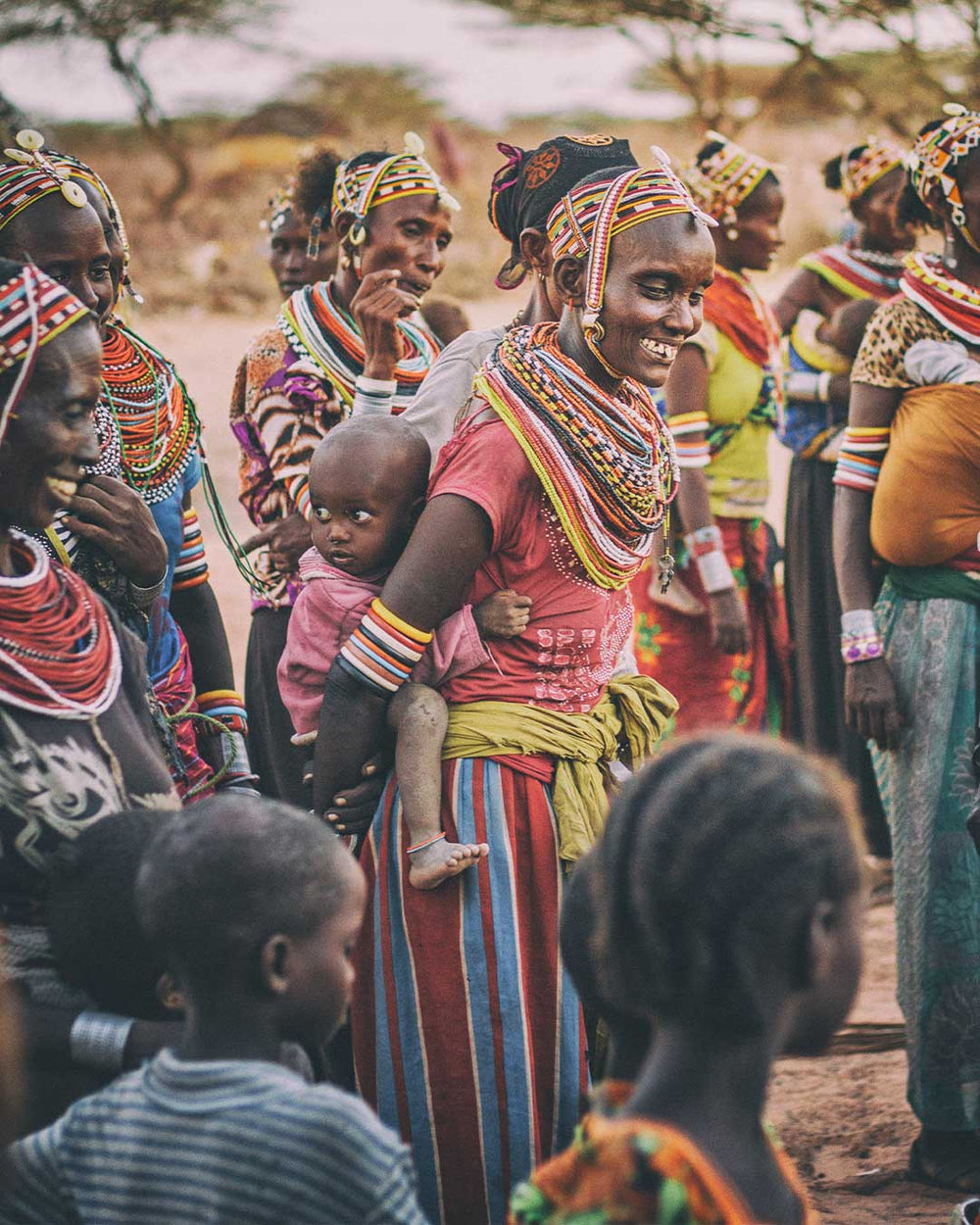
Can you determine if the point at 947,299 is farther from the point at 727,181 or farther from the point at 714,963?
the point at 714,963

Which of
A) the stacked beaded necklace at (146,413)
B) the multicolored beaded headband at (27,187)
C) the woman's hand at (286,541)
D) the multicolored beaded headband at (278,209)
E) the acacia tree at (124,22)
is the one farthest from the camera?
the acacia tree at (124,22)

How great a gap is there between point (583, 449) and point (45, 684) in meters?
1.16

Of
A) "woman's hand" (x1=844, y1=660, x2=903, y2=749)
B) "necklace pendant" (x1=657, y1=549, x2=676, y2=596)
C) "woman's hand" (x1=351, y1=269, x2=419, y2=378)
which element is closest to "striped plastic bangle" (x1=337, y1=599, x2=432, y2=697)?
"necklace pendant" (x1=657, y1=549, x2=676, y2=596)

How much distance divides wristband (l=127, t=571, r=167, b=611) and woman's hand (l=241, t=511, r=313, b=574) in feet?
5.48

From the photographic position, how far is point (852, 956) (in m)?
1.84

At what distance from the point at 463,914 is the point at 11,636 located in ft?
3.68

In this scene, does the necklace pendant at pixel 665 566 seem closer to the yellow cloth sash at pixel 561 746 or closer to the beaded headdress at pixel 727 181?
the yellow cloth sash at pixel 561 746

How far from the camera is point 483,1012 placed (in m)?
3.11

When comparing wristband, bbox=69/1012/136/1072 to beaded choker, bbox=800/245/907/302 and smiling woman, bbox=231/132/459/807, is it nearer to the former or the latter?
smiling woman, bbox=231/132/459/807

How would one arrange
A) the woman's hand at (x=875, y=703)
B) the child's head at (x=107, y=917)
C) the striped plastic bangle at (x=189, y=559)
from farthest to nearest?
the woman's hand at (x=875, y=703)
the striped plastic bangle at (x=189, y=559)
the child's head at (x=107, y=917)

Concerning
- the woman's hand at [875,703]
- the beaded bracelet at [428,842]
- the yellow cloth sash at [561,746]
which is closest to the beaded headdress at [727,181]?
the woman's hand at [875,703]

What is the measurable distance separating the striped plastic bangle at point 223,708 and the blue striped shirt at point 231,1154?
5.14ft

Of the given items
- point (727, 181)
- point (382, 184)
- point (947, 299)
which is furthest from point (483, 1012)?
point (727, 181)

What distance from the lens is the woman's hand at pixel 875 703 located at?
4.15 m
